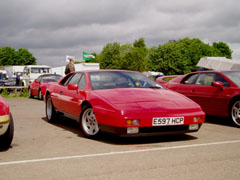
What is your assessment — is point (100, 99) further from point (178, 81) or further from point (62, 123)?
point (178, 81)

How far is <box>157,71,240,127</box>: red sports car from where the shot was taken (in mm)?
7980

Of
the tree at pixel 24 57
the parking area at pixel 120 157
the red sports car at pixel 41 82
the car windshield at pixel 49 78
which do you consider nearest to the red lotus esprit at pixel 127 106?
the parking area at pixel 120 157

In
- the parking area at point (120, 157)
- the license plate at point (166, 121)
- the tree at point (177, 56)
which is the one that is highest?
the tree at point (177, 56)

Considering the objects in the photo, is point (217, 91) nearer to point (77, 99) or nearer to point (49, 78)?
point (77, 99)

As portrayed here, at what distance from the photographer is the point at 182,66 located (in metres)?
73.5

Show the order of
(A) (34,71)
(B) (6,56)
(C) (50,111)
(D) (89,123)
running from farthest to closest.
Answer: (B) (6,56), (A) (34,71), (C) (50,111), (D) (89,123)

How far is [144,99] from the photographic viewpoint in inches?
231

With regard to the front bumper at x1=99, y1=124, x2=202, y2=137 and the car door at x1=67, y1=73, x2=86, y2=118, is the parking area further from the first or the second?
the car door at x1=67, y1=73, x2=86, y2=118

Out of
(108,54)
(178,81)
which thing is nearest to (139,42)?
(108,54)

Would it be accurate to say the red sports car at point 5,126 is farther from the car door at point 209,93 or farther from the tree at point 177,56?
the tree at point 177,56

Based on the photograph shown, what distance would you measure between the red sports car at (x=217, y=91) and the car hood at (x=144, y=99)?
→ 2.20 metres

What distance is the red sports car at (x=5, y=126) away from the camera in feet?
16.2

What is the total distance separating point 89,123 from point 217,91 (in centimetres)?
363

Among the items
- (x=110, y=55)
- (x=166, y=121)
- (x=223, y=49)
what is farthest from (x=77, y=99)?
(x=110, y=55)
